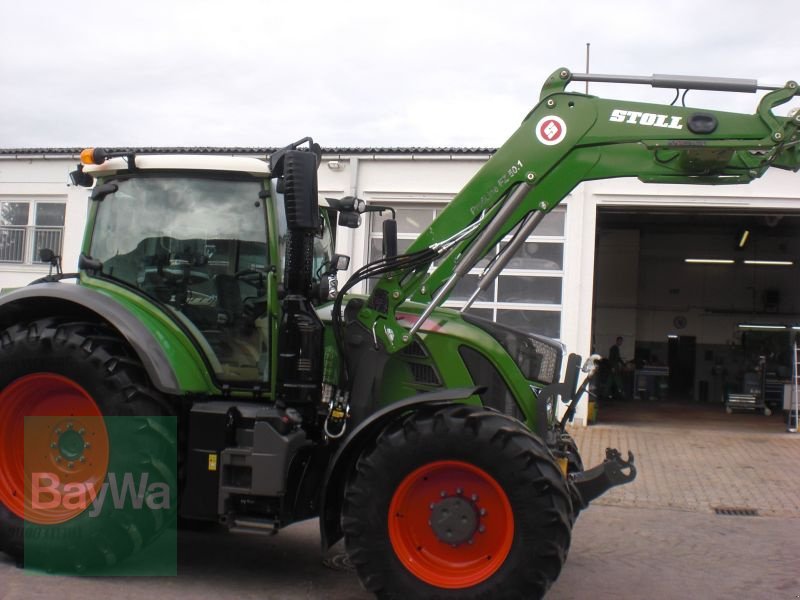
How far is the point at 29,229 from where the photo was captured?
54.6 feet

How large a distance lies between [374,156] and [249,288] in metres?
9.48

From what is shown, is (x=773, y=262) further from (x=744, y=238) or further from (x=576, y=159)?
(x=576, y=159)

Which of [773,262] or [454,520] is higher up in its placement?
[773,262]

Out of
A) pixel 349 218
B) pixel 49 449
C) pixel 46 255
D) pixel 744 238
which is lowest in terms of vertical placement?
pixel 49 449

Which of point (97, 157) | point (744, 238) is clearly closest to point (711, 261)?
point (744, 238)

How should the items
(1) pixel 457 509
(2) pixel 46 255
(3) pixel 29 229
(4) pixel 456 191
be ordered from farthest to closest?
(3) pixel 29 229 → (4) pixel 456 191 → (2) pixel 46 255 → (1) pixel 457 509

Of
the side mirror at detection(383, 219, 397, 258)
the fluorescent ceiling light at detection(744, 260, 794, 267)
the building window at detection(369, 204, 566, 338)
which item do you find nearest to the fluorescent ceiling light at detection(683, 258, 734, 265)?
the fluorescent ceiling light at detection(744, 260, 794, 267)

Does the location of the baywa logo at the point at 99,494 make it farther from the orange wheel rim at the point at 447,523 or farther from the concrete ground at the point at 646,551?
the orange wheel rim at the point at 447,523

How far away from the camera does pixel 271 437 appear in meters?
5.18

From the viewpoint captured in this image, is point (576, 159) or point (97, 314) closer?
point (576, 159)

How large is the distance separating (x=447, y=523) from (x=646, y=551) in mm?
3092

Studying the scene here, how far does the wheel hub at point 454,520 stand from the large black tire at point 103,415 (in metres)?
1.67

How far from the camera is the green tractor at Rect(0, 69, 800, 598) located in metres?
4.83

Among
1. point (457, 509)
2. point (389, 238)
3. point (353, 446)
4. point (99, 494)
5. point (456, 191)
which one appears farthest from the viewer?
point (456, 191)
